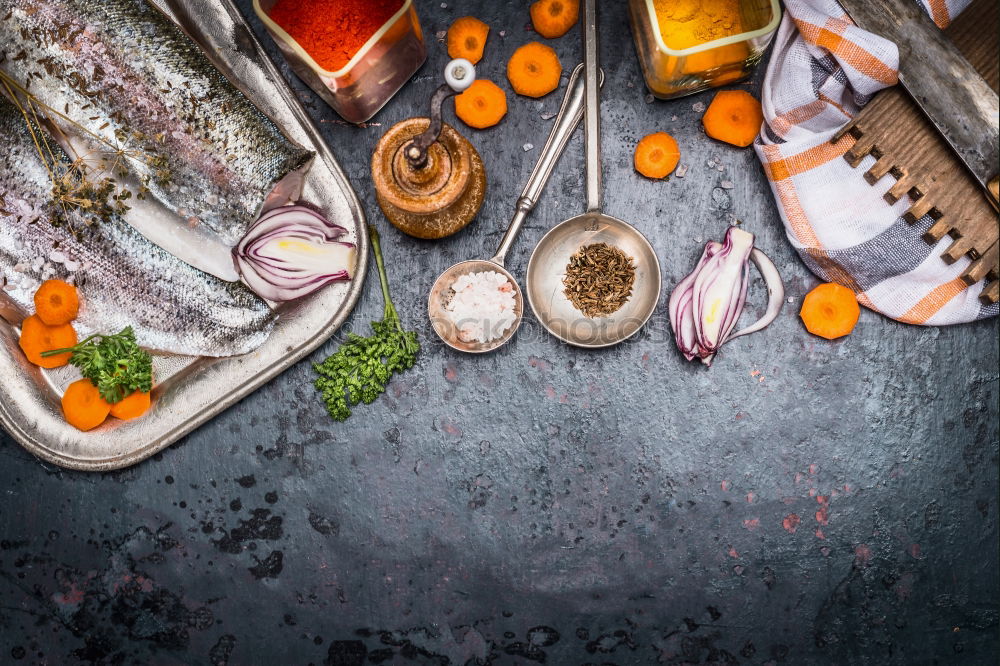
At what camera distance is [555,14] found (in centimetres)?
170

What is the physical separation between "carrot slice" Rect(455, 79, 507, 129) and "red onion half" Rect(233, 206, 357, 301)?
17.8 inches

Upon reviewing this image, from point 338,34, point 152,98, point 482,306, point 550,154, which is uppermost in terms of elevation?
point 152,98

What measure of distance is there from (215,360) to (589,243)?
3.37 ft

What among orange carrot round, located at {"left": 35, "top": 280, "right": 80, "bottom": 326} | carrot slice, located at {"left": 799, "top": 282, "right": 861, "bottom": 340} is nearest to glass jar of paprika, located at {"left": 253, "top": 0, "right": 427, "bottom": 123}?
orange carrot round, located at {"left": 35, "top": 280, "right": 80, "bottom": 326}

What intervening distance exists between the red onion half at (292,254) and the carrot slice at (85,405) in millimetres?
514

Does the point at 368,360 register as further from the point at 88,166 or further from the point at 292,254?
the point at 88,166

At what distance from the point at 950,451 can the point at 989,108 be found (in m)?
0.85

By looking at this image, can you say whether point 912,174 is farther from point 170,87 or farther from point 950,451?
point 170,87

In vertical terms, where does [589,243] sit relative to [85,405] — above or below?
below

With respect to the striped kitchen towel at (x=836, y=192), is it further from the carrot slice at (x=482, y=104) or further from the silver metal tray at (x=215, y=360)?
the silver metal tray at (x=215, y=360)

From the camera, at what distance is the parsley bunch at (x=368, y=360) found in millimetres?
1699

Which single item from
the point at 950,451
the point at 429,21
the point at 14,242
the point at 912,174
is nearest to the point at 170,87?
the point at 14,242

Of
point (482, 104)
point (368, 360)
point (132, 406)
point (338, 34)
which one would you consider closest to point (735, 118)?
point (482, 104)

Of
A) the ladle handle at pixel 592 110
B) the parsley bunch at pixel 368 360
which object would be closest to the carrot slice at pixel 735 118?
the ladle handle at pixel 592 110
